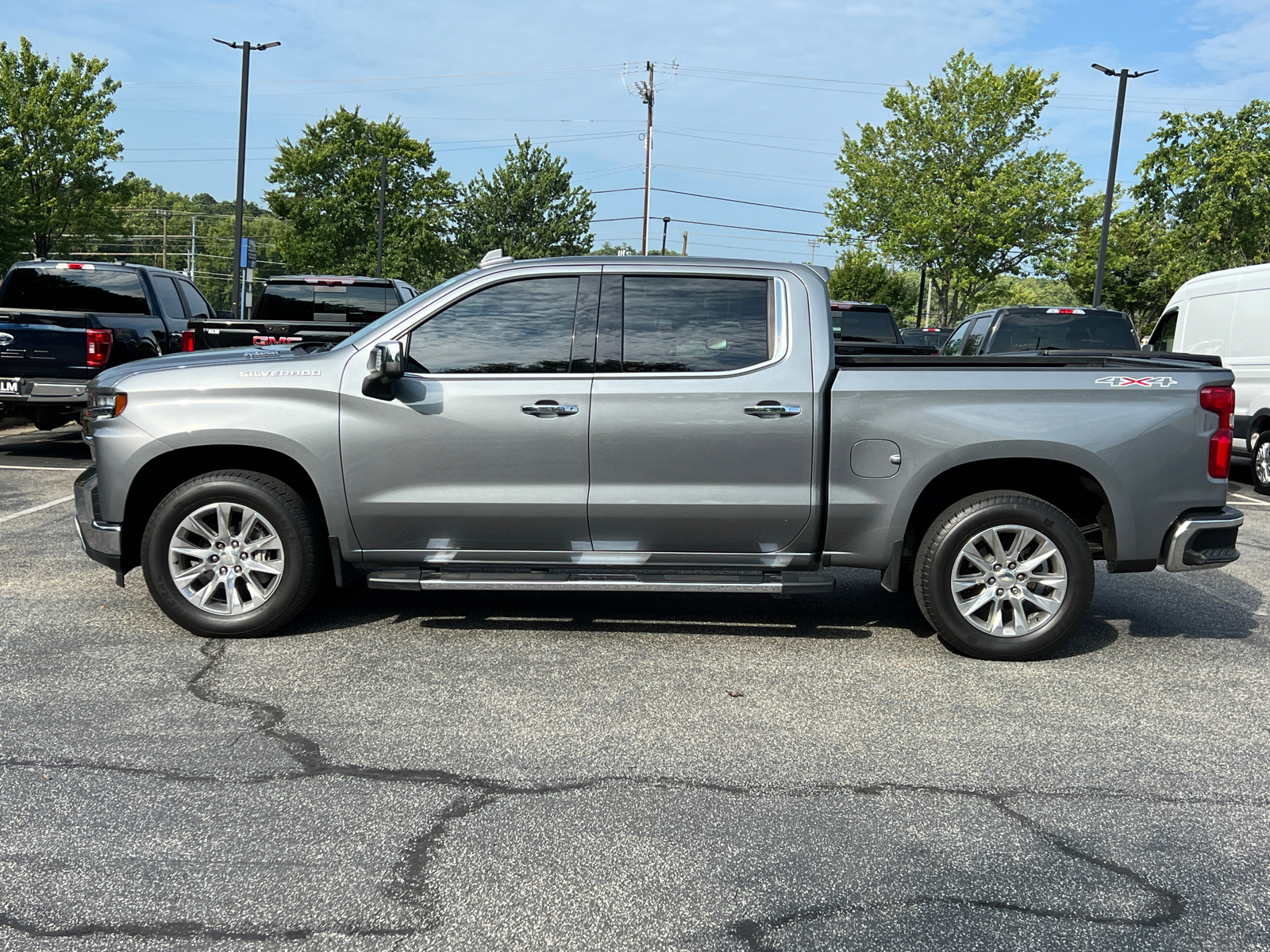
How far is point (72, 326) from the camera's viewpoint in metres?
10.9

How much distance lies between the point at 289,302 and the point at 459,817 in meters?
11.0

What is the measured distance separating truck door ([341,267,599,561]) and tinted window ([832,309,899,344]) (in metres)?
9.07

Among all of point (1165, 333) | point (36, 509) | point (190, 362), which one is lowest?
Result: point (36, 509)

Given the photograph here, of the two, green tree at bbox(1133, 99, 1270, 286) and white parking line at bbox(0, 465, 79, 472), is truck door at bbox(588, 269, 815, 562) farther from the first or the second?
green tree at bbox(1133, 99, 1270, 286)

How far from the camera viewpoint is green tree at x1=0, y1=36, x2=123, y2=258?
30484 millimetres

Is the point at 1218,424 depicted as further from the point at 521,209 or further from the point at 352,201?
the point at 521,209

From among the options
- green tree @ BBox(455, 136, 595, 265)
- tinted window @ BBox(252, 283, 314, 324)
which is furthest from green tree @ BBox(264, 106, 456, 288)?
tinted window @ BBox(252, 283, 314, 324)

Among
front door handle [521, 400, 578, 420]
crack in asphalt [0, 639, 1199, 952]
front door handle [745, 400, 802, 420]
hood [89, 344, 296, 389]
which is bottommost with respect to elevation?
crack in asphalt [0, 639, 1199, 952]

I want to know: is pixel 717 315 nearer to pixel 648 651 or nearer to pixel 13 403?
pixel 648 651

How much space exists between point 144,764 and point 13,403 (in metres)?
8.46

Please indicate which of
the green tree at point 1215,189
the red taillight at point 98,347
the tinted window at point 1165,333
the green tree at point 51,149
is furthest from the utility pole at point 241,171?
the green tree at point 1215,189

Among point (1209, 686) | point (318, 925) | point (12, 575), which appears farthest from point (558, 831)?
point (12, 575)

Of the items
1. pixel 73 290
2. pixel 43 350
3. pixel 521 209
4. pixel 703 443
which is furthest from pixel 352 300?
pixel 521 209

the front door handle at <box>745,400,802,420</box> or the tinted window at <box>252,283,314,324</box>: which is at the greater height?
the tinted window at <box>252,283,314,324</box>
